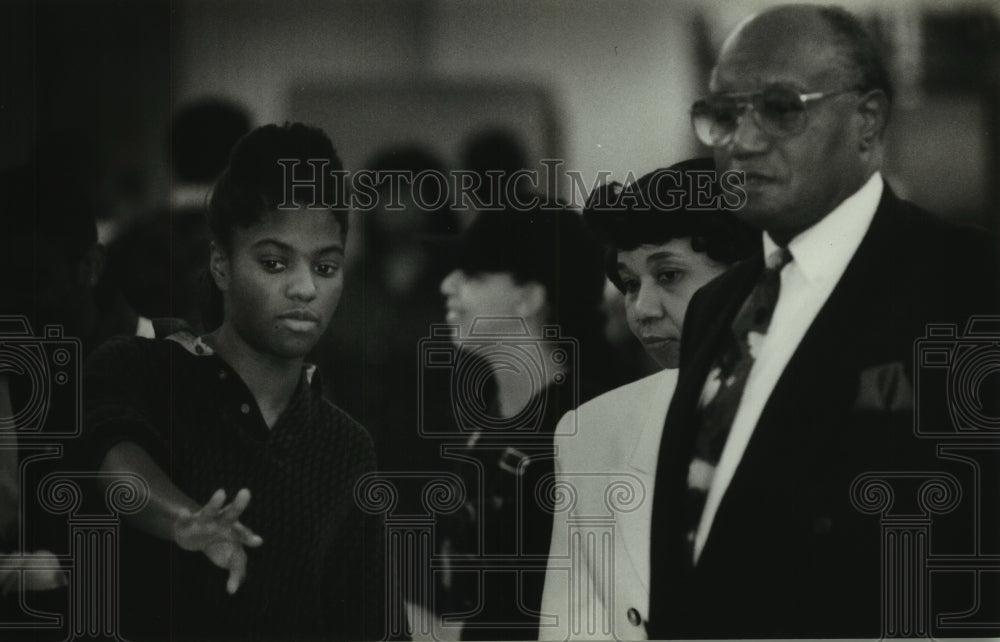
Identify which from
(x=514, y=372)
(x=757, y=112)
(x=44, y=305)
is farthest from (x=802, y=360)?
(x=44, y=305)

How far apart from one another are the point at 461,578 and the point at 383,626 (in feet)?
0.98

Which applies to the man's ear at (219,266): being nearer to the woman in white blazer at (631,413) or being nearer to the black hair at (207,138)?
the black hair at (207,138)

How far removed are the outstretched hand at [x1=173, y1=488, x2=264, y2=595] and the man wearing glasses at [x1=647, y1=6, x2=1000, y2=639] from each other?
4.24ft

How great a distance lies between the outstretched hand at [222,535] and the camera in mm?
4254

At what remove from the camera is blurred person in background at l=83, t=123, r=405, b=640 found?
423cm

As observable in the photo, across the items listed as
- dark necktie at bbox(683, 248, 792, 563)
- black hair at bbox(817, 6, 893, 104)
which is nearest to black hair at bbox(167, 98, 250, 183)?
dark necktie at bbox(683, 248, 792, 563)

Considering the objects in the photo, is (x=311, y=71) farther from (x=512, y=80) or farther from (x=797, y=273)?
(x=797, y=273)

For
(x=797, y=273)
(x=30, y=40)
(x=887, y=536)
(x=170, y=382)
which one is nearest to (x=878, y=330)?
(x=797, y=273)

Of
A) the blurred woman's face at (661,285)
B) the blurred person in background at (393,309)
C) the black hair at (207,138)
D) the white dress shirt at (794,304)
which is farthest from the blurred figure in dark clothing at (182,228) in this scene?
the white dress shirt at (794,304)

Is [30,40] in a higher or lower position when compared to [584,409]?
higher

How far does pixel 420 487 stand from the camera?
4270mm

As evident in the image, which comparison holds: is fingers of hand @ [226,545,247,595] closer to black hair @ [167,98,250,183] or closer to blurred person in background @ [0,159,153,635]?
blurred person in background @ [0,159,153,635]

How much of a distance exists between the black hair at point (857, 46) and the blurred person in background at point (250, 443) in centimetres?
159

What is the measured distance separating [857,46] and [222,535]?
8.18 ft
